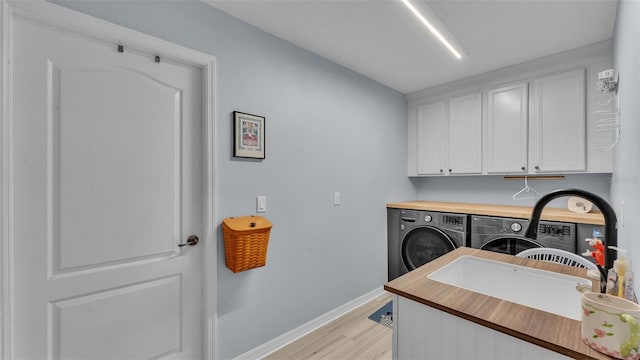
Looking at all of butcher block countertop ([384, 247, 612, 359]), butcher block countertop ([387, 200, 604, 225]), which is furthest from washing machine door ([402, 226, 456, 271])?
butcher block countertop ([384, 247, 612, 359])

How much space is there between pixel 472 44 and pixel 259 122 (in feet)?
5.99

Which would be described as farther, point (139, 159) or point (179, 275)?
point (179, 275)

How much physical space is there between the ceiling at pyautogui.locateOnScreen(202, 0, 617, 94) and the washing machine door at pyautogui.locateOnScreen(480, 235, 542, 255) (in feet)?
5.27

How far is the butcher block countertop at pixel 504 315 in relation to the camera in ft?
2.29

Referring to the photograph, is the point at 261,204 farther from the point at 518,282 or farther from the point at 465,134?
the point at 465,134

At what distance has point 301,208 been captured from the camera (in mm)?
2248

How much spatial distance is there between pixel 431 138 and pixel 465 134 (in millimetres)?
380

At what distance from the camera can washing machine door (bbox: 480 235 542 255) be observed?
2.29 meters

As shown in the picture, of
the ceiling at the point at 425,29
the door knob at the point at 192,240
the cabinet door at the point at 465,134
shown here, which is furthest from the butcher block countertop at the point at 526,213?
the door knob at the point at 192,240

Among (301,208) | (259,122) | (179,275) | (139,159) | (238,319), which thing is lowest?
(238,319)

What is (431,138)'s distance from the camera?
10.7 ft

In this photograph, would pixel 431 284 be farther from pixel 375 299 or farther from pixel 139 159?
pixel 375 299

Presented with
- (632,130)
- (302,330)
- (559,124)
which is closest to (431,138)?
(559,124)

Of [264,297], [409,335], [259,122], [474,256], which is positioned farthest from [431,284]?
[259,122]
